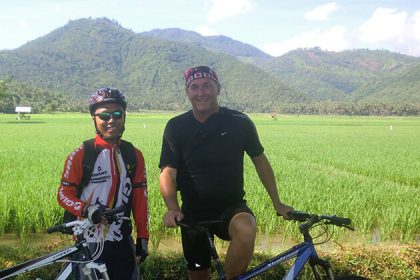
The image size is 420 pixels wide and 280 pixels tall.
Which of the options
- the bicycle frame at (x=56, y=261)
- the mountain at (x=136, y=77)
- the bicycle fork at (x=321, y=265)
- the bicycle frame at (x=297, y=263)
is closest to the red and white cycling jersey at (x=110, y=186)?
the bicycle frame at (x=56, y=261)

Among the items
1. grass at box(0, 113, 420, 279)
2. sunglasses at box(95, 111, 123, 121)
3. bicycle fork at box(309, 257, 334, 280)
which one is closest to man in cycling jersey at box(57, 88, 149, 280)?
sunglasses at box(95, 111, 123, 121)

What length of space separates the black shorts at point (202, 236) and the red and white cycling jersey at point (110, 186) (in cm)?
36

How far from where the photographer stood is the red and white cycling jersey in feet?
8.80

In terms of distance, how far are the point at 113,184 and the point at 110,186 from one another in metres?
0.02

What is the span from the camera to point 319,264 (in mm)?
2652

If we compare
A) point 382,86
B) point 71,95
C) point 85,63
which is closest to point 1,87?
point 71,95

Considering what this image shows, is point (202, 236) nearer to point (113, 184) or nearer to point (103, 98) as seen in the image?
point (113, 184)

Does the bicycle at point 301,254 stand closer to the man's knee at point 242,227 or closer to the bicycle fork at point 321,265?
the bicycle fork at point 321,265

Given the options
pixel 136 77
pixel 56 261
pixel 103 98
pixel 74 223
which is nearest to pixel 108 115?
pixel 103 98

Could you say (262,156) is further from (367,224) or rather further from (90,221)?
(367,224)

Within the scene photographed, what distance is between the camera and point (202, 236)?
309cm

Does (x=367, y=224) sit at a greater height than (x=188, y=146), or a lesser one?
lesser

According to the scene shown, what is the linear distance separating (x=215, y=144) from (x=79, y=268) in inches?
50.2

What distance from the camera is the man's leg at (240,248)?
2707 mm
